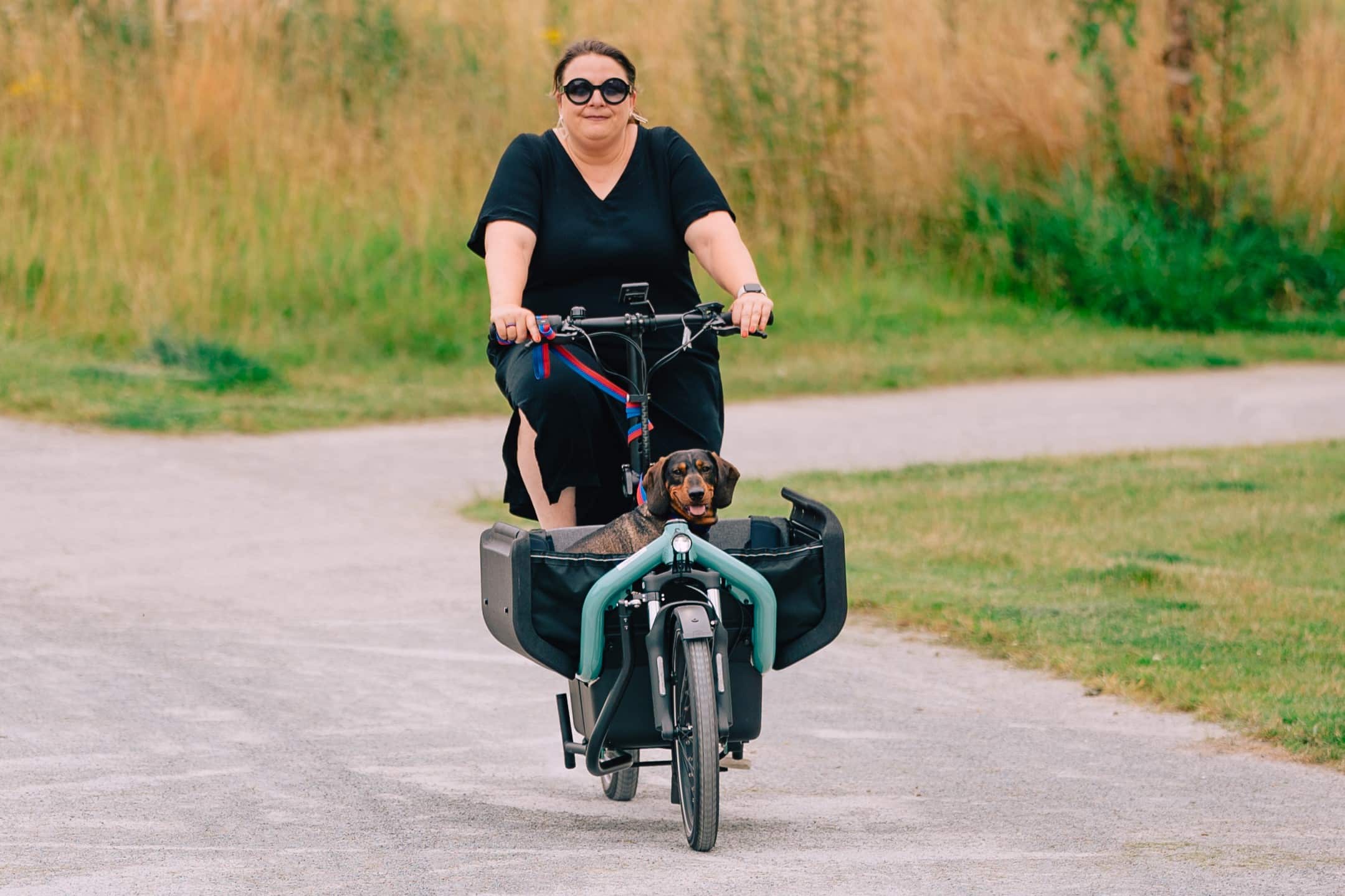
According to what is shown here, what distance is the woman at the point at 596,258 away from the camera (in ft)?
17.1

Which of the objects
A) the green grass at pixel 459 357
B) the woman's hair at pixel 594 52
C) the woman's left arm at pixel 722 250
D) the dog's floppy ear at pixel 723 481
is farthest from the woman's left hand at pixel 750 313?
the green grass at pixel 459 357

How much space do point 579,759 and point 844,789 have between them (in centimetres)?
88

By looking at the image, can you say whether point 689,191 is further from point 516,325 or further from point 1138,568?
point 1138,568

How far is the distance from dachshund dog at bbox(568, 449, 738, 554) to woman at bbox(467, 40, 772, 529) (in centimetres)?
33

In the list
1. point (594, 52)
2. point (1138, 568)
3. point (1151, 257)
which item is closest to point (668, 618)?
point (594, 52)

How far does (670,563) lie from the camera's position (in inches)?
187

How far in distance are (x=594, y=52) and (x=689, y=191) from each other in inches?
17.5

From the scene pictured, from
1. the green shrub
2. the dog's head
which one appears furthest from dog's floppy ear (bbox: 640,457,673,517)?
the green shrub

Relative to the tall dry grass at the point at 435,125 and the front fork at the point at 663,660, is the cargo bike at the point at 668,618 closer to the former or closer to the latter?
the front fork at the point at 663,660

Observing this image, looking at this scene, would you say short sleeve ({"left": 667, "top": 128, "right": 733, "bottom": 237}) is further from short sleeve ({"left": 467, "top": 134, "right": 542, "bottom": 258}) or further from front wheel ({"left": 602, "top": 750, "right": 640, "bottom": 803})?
front wheel ({"left": 602, "top": 750, "right": 640, "bottom": 803})

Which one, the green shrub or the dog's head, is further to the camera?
the green shrub

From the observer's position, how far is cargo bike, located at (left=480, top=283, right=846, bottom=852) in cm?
472

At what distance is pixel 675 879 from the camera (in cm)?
452

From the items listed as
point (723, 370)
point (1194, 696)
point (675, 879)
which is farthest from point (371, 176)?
point (675, 879)
